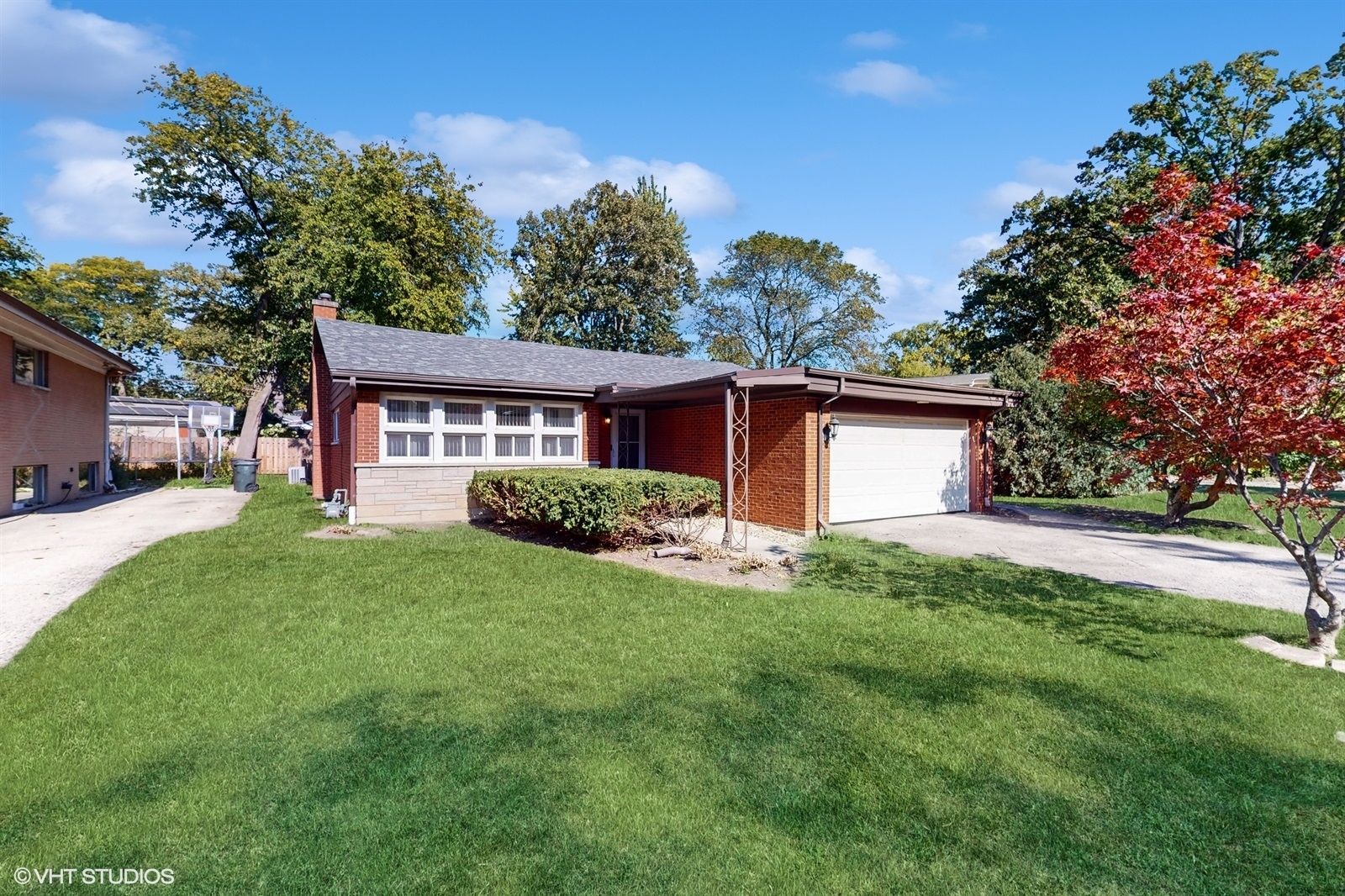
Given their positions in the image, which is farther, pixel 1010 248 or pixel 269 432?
pixel 269 432

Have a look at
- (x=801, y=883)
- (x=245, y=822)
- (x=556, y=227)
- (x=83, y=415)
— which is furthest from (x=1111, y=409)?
(x=556, y=227)

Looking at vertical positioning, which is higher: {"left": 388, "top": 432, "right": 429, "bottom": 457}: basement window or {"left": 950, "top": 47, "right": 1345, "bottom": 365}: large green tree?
{"left": 950, "top": 47, "right": 1345, "bottom": 365}: large green tree

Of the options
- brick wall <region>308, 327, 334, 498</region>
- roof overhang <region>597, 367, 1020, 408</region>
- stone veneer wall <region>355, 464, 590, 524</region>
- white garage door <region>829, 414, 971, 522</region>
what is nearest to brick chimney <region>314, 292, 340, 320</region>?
brick wall <region>308, 327, 334, 498</region>

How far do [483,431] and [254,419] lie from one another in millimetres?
18122

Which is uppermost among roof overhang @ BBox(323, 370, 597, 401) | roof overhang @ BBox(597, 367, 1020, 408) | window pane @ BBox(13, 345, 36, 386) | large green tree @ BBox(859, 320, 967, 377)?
large green tree @ BBox(859, 320, 967, 377)

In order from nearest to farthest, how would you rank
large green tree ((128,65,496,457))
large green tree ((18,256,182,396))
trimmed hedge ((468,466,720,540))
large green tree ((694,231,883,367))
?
trimmed hedge ((468,466,720,540)) < large green tree ((128,65,496,457)) < large green tree ((18,256,182,396)) < large green tree ((694,231,883,367))

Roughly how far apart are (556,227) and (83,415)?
22.7 meters

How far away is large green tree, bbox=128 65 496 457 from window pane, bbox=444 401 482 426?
13.7 m

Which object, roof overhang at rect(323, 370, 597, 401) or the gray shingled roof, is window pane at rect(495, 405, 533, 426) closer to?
roof overhang at rect(323, 370, 597, 401)

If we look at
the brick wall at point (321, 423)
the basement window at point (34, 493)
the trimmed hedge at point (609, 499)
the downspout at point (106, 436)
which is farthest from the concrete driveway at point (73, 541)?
the trimmed hedge at point (609, 499)

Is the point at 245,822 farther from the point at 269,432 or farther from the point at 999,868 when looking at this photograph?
the point at 269,432

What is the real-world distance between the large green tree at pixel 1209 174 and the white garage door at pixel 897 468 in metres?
8.64

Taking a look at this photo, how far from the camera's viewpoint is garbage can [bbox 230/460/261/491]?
18.4 m

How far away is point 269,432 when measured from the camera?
28.6m
